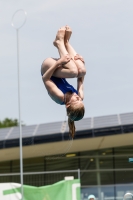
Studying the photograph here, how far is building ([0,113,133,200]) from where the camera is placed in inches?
1074

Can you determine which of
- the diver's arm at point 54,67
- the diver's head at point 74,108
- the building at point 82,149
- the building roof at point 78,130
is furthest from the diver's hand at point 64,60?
the building roof at point 78,130

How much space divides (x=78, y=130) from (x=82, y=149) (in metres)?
1.53

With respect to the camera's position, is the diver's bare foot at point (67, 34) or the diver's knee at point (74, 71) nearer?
the diver's knee at point (74, 71)

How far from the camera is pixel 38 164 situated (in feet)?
93.6

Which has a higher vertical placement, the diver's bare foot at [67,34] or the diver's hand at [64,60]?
the diver's bare foot at [67,34]

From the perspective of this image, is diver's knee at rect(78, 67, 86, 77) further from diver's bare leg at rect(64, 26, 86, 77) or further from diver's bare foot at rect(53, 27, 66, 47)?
diver's bare foot at rect(53, 27, 66, 47)

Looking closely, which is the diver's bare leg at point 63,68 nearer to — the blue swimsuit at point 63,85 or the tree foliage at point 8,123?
the blue swimsuit at point 63,85

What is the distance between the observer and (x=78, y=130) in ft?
90.3

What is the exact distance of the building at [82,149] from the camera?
27281 millimetres

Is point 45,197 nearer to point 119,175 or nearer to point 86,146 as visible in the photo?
point 119,175

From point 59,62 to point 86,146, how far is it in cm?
1676

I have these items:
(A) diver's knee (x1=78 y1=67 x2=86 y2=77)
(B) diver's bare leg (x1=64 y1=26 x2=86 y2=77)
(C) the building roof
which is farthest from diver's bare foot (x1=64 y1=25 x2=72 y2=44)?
(C) the building roof

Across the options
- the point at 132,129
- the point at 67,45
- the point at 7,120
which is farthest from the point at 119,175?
the point at 7,120

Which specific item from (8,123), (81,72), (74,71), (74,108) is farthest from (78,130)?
(8,123)
